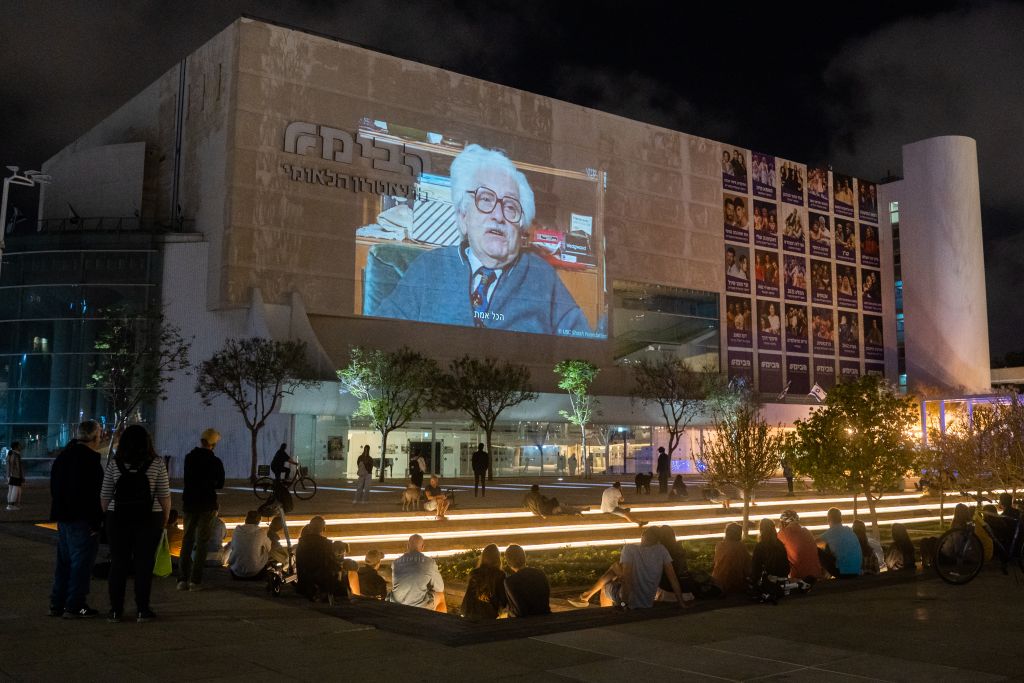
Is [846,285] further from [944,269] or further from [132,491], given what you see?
[132,491]

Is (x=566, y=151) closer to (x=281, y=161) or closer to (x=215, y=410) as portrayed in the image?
(x=281, y=161)

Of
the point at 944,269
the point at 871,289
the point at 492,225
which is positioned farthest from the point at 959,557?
the point at 944,269

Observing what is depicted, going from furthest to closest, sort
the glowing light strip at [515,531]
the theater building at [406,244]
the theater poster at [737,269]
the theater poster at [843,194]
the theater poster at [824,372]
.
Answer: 1. the theater poster at [843,194]
2. the theater poster at [824,372]
3. the theater poster at [737,269]
4. the theater building at [406,244]
5. the glowing light strip at [515,531]

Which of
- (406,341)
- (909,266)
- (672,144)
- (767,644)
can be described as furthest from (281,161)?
(909,266)

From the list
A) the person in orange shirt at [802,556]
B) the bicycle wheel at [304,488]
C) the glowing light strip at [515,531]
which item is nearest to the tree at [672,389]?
the glowing light strip at [515,531]

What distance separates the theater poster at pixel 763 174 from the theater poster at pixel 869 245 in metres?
10.8

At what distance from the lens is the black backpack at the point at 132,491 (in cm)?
812

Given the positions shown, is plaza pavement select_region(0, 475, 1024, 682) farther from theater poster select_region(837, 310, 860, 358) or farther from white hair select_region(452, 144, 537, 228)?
theater poster select_region(837, 310, 860, 358)

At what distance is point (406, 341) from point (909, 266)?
47307 mm

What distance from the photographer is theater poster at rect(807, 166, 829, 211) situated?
68.9 meters

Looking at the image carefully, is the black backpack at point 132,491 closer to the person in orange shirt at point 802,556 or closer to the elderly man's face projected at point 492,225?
the person in orange shirt at point 802,556

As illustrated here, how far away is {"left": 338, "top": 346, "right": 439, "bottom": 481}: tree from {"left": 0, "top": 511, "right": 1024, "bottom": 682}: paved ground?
89.6 ft

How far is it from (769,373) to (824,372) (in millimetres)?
5804

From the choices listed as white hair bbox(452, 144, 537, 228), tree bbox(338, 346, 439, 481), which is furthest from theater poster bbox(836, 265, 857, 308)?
tree bbox(338, 346, 439, 481)
